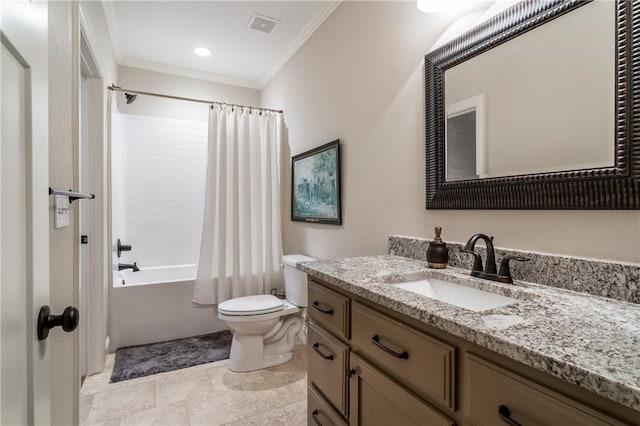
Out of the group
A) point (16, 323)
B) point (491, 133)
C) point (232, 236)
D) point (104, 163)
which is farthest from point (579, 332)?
point (104, 163)

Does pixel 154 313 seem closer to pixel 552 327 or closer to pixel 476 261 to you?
pixel 476 261

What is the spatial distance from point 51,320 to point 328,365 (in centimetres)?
91

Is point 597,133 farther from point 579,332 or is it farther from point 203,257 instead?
point 203,257

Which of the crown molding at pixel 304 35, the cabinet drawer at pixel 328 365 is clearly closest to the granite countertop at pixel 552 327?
the cabinet drawer at pixel 328 365

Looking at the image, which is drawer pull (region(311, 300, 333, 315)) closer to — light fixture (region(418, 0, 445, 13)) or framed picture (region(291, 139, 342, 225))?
framed picture (region(291, 139, 342, 225))

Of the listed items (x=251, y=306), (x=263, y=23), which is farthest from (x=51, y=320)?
(x=263, y=23)

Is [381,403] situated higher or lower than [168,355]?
higher

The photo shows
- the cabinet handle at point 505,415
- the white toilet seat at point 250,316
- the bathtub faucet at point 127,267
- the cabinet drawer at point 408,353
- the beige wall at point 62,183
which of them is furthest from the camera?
the bathtub faucet at point 127,267

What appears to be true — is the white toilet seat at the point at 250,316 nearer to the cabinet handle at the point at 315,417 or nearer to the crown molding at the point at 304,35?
the cabinet handle at the point at 315,417

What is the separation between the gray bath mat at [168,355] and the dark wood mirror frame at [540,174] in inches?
81.2

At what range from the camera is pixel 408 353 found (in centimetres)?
84

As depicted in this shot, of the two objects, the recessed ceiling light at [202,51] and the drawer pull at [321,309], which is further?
the recessed ceiling light at [202,51]

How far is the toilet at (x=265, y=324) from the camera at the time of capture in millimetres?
2174

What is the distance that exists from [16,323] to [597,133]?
146 centimetres
